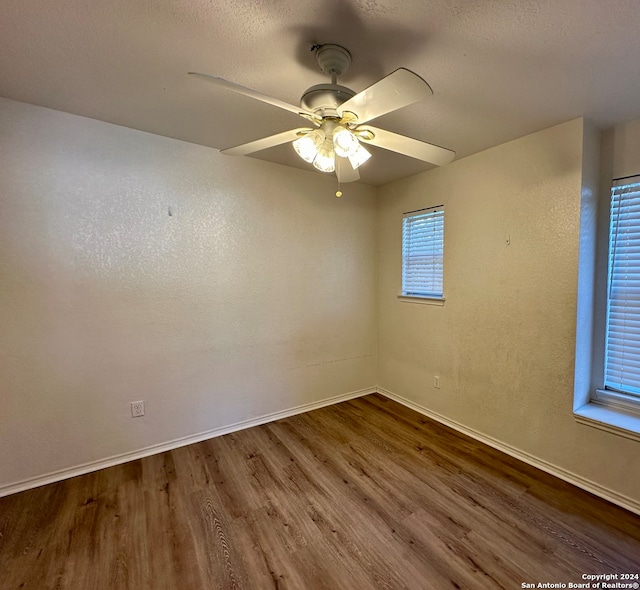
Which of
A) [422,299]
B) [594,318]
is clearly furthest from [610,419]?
[422,299]

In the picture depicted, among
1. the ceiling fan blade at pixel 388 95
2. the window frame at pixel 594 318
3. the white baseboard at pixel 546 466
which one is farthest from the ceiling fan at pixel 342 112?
the white baseboard at pixel 546 466

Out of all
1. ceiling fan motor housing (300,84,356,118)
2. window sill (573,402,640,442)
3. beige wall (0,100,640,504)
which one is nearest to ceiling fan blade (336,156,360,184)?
ceiling fan motor housing (300,84,356,118)

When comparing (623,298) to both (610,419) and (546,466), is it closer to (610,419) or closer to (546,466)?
(610,419)

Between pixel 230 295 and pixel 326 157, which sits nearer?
pixel 326 157

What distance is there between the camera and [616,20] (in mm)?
1124

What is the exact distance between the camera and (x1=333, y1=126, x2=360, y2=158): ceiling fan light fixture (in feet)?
4.10

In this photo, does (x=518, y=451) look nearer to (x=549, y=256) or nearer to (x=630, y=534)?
(x=630, y=534)

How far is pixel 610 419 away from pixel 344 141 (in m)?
2.27

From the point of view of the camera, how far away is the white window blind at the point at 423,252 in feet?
9.15

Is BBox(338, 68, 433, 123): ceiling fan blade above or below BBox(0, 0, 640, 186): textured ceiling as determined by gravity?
below

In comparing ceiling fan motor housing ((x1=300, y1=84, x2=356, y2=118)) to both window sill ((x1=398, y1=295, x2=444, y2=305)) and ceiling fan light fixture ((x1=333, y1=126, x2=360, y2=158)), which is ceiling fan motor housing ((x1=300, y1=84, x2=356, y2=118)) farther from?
window sill ((x1=398, y1=295, x2=444, y2=305))

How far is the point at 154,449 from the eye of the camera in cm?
228

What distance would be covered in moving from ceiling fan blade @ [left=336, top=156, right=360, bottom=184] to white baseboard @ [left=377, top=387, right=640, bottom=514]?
230 centimetres

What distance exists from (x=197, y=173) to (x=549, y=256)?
2646 mm
